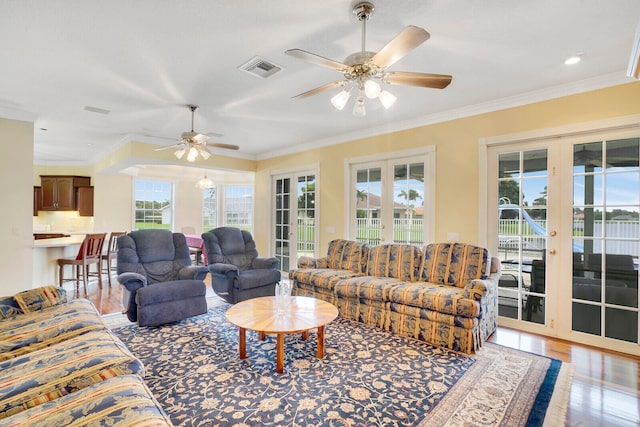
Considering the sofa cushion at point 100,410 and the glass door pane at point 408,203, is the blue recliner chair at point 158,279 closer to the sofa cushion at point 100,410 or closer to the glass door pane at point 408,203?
the sofa cushion at point 100,410

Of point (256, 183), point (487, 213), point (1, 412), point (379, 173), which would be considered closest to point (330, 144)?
point (379, 173)

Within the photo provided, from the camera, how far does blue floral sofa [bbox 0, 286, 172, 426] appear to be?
3.42ft

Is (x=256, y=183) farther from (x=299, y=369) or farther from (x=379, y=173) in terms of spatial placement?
(x=299, y=369)

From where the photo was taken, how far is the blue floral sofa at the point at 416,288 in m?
2.96

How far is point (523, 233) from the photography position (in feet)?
11.9

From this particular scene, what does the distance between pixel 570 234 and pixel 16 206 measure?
6.80 m

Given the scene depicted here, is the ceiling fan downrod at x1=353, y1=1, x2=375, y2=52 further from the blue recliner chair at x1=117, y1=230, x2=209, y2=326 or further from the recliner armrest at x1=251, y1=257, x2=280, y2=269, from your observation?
the recliner armrest at x1=251, y1=257, x2=280, y2=269

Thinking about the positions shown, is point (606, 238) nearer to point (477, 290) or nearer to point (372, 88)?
point (477, 290)

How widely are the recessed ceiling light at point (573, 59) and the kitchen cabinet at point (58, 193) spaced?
939 centimetres

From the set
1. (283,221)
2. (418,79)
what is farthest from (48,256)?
(418,79)

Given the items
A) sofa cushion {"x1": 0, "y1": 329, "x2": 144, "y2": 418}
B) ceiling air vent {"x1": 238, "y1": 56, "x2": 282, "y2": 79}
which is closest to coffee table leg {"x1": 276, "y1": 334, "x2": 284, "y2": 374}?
sofa cushion {"x1": 0, "y1": 329, "x2": 144, "y2": 418}

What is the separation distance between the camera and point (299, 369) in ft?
8.46

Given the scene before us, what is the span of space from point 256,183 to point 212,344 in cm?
448

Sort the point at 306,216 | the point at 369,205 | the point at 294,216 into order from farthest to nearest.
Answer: the point at 294,216 → the point at 306,216 → the point at 369,205
